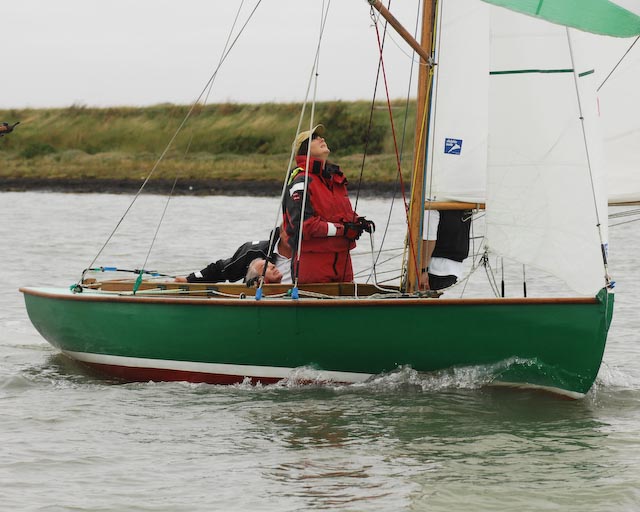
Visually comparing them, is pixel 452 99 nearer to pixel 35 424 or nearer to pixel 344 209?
pixel 344 209

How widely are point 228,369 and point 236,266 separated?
137cm

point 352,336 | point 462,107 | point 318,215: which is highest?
point 462,107

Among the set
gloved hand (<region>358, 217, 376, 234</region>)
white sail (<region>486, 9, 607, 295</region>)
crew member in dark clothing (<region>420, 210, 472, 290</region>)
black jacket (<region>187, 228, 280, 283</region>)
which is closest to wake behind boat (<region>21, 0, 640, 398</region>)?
white sail (<region>486, 9, 607, 295</region>)

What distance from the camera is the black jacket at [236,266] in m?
10.1

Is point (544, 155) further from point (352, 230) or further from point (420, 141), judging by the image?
point (352, 230)

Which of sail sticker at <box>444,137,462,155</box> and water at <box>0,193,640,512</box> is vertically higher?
sail sticker at <box>444,137,462,155</box>

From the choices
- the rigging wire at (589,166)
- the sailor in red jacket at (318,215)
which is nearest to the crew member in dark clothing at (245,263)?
the sailor in red jacket at (318,215)

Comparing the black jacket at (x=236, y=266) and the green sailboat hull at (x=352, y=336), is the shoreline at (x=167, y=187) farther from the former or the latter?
the green sailboat hull at (x=352, y=336)

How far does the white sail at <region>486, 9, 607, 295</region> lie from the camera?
8.04 meters

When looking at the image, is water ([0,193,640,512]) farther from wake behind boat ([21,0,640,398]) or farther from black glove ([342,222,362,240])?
black glove ([342,222,362,240])

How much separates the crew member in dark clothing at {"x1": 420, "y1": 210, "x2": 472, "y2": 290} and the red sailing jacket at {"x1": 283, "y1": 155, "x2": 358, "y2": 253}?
27.1 inches

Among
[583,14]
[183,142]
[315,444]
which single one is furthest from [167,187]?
[583,14]

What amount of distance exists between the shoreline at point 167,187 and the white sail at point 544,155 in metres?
27.6

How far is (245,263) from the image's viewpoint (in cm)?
1010
